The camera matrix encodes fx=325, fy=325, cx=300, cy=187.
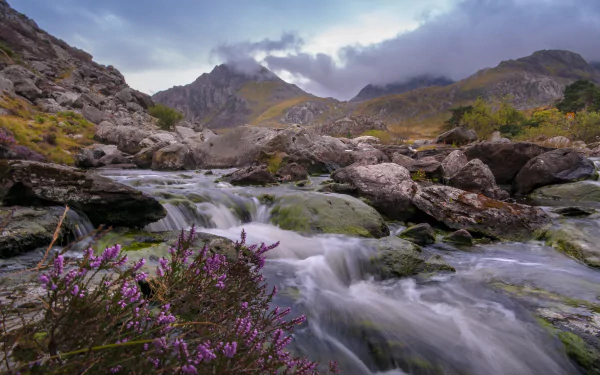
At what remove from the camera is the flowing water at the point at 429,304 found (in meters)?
4.45

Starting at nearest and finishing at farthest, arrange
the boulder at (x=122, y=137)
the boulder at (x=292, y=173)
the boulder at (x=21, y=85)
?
the boulder at (x=292, y=173) → the boulder at (x=122, y=137) → the boulder at (x=21, y=85)

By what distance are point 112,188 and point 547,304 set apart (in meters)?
9.27

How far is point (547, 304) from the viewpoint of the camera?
5543 mm

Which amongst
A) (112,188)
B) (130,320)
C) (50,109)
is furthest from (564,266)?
(50,109)

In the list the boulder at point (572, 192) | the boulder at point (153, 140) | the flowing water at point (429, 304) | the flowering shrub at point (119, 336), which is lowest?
the flowing water at point (429, 304)

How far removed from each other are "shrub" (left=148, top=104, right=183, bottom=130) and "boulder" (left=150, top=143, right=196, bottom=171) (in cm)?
3602

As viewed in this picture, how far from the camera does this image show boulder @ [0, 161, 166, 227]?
22.9 ft

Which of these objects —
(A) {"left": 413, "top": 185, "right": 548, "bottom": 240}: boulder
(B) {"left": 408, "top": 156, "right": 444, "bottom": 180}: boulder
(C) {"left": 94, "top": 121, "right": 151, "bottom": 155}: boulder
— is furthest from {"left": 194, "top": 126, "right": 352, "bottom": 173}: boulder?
(A) {"left": 413, "top": 185, "right": 548, "bottom": 240}: boulder

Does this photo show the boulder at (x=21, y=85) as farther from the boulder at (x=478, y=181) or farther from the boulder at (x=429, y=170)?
the boulder at (x=478, y=181)

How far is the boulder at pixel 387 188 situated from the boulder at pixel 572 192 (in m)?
8.09

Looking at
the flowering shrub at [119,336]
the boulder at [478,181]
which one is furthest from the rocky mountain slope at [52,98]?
the boulder at [478,181]

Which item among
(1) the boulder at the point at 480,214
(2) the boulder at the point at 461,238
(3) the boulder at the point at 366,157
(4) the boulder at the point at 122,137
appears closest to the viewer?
(2) the boulder at the point at 461,238

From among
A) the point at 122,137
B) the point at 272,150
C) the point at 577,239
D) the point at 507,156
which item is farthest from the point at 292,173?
the point at 122,137

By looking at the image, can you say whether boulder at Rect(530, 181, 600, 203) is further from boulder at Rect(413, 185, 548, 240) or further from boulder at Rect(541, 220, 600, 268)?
boulder at Rect(413, 185, 548, 240)
